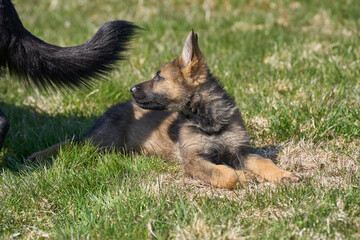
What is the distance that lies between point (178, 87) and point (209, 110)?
13.4 inches

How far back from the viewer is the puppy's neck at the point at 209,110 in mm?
3861

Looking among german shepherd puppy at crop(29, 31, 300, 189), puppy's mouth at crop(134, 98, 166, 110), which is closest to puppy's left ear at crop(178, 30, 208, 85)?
german shepherd puppy at crop(29, 31, 300, 189)

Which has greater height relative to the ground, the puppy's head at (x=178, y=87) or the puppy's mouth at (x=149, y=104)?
the puppy's head at (x=178, y=87)

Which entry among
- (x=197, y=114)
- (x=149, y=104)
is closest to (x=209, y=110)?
(x=197, y=114)

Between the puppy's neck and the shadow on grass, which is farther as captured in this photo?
Answer: the shadow on grass

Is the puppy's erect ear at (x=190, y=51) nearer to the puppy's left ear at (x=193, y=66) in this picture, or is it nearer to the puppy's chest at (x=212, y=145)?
the puppy's left ear at (x=193, y=66)

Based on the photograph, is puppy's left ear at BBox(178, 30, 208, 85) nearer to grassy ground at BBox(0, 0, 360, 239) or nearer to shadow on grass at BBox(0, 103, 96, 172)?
grassy ground at BBox(0, 0, 360, 239)

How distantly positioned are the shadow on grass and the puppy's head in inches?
30.7

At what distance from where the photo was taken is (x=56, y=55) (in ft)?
11.6

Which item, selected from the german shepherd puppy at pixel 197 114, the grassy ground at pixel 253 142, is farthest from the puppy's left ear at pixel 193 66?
the grassy ground at pixel 253 142

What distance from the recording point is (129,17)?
8.79m

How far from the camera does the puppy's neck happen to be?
386cm

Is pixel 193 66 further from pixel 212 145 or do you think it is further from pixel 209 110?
pixel 212 145

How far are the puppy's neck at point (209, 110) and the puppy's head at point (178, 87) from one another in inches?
2.2
